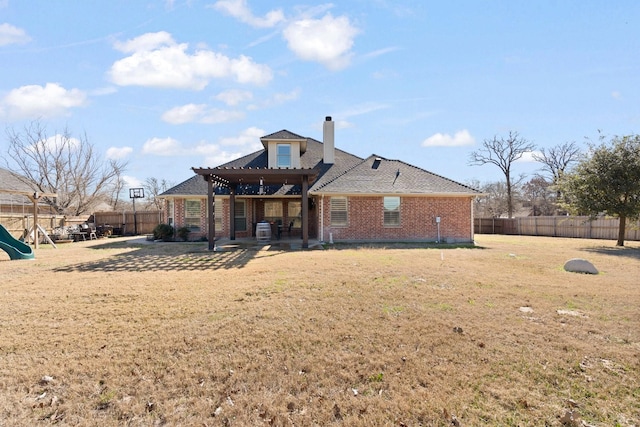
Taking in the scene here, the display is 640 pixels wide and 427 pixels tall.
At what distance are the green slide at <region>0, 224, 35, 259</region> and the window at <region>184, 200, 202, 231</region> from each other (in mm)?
6748

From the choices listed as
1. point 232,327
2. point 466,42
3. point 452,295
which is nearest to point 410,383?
point 232,327

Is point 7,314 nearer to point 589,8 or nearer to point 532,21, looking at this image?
point 532,21

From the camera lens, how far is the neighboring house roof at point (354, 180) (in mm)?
15984

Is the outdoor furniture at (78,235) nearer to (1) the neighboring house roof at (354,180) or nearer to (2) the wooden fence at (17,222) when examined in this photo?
(2) the wooden fence at (17,222)

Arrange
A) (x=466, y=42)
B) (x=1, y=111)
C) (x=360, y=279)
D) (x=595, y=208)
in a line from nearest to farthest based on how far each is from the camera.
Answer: (x=360, y=279)
(x=466, y=42)
(x=595, y=208)
(x=1, y=111)

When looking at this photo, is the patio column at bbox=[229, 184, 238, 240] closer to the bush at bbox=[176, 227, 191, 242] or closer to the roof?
the bush at bbox=[176, 227, 191, 242]

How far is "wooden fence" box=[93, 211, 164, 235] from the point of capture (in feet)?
77.2

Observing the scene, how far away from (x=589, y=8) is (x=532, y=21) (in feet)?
4.24

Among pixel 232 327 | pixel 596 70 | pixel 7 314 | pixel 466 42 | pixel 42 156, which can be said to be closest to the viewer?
pixel 232 327

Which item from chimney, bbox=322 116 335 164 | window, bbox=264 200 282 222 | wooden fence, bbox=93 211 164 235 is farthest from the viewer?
wooden fence, bbox=93 211 164 235

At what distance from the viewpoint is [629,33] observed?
9.82m

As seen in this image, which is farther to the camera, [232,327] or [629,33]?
[629,33]

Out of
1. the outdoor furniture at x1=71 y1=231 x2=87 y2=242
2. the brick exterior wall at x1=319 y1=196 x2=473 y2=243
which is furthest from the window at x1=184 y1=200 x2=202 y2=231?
the outdoor furniture at x1=71 y1=231 x2=87 y2=242

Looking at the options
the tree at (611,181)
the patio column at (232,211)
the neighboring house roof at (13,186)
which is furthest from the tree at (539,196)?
the neighboring house roof at (13,186)
